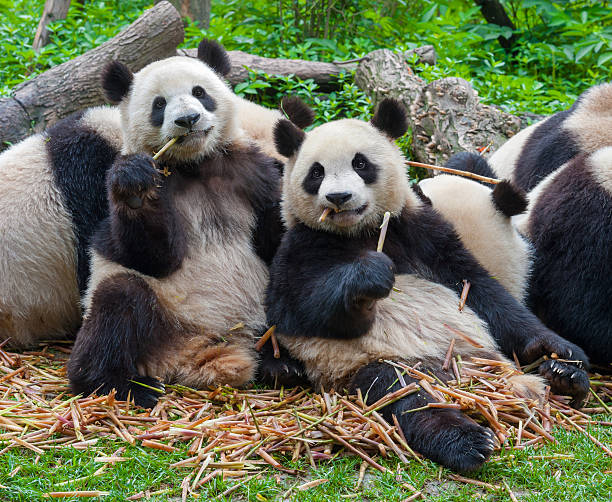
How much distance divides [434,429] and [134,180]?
194 centimetres

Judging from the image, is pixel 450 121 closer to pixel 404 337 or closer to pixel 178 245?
pixel 404 337

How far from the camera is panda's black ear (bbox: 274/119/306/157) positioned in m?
4.11

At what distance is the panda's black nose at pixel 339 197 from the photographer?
3652 mm

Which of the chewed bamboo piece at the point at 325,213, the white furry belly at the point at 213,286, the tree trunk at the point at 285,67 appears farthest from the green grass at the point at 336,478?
the tree trunk at the point at 285,67

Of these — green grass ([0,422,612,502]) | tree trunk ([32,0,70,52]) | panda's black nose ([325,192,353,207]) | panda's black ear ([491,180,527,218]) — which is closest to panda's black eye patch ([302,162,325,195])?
panda's black nose ([325,192,353,207])

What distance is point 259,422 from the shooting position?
3.60m

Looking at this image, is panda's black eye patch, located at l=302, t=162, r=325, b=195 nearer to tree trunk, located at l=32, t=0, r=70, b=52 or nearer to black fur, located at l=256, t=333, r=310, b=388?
black fur, located at l=256, t=333, r=310, b=388

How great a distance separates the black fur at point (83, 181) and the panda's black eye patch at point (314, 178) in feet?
5.25

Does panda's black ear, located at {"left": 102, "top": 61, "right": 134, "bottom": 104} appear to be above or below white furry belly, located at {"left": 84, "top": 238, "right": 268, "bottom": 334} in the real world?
above

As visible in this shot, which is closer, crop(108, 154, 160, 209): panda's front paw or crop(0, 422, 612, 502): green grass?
crop(0, 422, 612, 502): green grass

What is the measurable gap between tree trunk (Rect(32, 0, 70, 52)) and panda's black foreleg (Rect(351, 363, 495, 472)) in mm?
7211

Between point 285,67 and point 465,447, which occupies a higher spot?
point 285,67

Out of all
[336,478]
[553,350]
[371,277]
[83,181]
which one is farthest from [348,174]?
[83,181]

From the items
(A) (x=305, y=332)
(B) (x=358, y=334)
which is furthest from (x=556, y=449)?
(A) (x=305, y=332)
